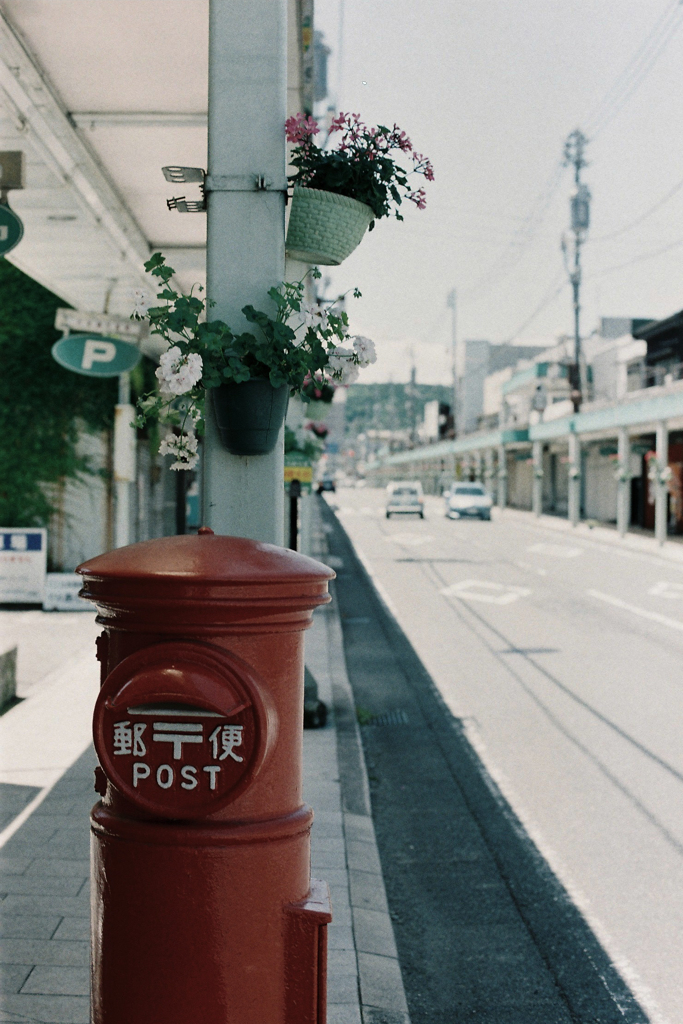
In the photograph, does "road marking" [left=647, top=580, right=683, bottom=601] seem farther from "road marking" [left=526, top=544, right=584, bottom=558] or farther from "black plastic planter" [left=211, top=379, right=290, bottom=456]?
"black plastic planter" [left=211, top=379, right=290, bottom=456]

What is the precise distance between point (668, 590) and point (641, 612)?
11.1 feet

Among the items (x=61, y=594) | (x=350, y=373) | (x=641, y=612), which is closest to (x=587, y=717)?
(x=350, y=373)

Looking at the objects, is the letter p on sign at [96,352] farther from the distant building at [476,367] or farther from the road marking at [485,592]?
the distant building at [476,367]

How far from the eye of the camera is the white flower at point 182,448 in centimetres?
348

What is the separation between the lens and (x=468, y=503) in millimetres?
45219

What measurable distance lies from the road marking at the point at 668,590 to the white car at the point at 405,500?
87.4 ft

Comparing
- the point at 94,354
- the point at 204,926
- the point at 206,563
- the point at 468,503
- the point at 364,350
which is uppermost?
the point at 94,354

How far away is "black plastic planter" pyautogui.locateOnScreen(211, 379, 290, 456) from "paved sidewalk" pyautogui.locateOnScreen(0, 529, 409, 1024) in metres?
2.00

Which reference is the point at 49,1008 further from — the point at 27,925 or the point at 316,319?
the point at 316,319

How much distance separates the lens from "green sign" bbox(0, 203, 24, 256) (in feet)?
18.9

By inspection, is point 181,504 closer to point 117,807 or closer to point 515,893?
point 515,893

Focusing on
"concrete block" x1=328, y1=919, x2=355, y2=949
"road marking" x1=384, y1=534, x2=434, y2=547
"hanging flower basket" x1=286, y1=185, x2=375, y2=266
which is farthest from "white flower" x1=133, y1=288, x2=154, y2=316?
"road marking" x1=384, y1=534, x2=434, y2=547

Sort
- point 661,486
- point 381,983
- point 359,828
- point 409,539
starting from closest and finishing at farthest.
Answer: point 381,983 → point 359,828 → point 661,486 → point 409,539

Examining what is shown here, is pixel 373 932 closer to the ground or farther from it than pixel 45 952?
closer to the ground
